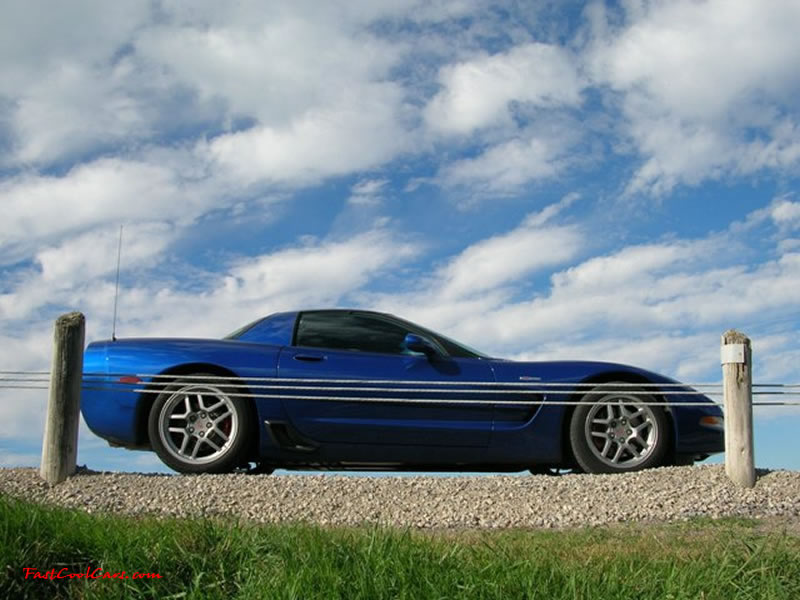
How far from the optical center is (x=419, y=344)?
8.66 metres

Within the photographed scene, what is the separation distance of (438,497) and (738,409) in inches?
123

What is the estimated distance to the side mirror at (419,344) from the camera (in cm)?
848

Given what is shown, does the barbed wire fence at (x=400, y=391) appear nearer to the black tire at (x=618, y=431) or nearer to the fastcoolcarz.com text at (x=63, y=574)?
the black tire at (x=618, y=431)

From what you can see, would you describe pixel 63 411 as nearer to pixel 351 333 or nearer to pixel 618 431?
pixel 351 333

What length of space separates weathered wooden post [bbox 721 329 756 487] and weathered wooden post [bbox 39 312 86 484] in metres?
6.42

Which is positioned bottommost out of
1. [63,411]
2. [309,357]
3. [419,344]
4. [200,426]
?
[200,426]

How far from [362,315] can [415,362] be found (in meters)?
0.74

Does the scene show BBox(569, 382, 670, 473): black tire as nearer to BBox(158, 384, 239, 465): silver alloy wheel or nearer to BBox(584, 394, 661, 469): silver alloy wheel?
BBox(584, 394, 661, 469): silver alloy wheel

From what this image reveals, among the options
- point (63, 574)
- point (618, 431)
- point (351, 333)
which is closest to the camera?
point (63, 574)

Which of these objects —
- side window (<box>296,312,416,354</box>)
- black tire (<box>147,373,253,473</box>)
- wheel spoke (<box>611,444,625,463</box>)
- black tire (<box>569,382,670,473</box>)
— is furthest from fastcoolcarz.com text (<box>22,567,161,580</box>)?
wheel spoke (<box>611,444,625,463</box>)

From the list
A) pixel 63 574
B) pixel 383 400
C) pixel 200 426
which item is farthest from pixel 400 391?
pixel 63 574

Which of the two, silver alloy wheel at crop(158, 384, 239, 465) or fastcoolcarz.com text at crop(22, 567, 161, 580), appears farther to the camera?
silver alloy wheel at crop(158, 384, 239, 465)

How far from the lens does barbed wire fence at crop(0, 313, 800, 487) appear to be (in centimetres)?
861

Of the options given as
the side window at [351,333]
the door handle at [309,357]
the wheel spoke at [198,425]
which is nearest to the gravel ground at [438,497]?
the wheel spoke at [198,425]
